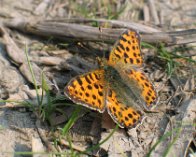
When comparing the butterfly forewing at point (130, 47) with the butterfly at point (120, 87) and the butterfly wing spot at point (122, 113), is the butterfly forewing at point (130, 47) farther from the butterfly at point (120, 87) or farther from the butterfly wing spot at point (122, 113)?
the butterfly wing spot at point (122, 113)

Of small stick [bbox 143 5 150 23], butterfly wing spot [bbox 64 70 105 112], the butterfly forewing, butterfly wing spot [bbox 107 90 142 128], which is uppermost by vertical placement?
small stick [bbox 143 5 150 23]

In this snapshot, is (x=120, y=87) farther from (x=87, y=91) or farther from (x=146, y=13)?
(x=146, y=13)

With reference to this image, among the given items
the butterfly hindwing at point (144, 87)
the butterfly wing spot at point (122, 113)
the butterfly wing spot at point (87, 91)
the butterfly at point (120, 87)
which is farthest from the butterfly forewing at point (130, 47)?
the butterfly wing spot at point (122, 113)

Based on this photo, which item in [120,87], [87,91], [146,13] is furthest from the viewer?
[146,13]

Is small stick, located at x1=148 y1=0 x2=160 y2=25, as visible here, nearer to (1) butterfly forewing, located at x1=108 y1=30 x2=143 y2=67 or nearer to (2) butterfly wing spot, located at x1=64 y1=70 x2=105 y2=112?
(1) butterfly forewing, located at x1=108 y1=30 x2=143 y2=67

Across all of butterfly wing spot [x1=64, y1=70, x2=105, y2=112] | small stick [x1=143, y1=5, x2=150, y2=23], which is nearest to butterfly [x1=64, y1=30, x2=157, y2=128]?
butterfly wing spot [x1=64, y1=70, x2=105, y2=112]

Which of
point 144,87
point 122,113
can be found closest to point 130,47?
point 144,87
